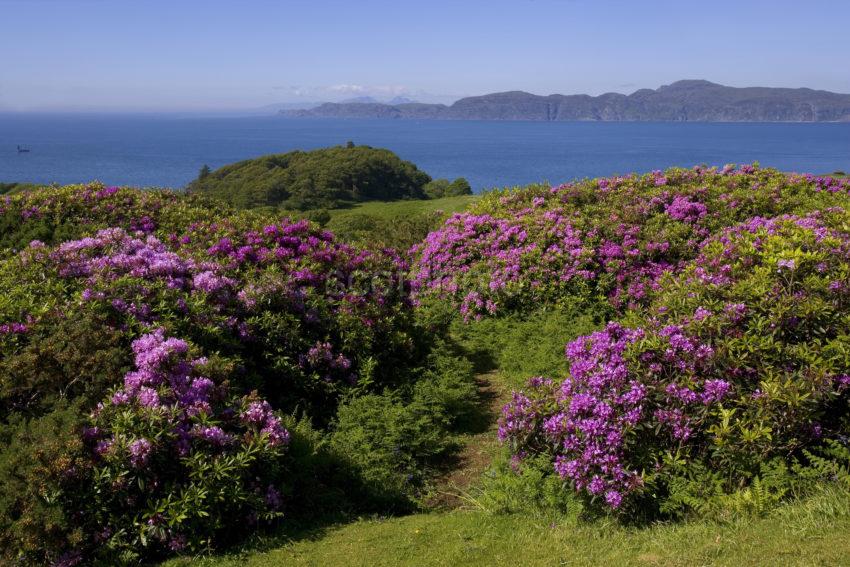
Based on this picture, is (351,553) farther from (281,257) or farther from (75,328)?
(281,257)

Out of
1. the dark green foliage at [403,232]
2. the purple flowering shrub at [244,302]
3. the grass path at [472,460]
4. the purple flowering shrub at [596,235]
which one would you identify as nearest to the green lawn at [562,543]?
the grass path at [472,460]

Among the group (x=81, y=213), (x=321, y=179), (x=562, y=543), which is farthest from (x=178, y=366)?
(x=321, y=179)

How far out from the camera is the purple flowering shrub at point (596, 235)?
1216 centimetres

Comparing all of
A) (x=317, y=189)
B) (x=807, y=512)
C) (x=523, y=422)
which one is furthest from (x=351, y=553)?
(x=317, y=189)

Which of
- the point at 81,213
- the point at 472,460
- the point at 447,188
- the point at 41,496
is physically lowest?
the point at 472,460

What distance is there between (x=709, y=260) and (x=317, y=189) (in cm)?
8185

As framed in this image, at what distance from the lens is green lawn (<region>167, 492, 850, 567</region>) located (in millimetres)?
4547

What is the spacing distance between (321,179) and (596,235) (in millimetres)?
80778

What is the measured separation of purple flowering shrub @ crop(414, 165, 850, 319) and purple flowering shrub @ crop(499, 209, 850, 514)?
441 centimetres

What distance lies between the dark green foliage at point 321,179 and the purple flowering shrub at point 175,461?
73.9m

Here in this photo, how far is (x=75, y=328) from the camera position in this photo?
21.6 feet

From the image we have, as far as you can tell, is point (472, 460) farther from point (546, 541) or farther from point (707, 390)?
point (707, 390)

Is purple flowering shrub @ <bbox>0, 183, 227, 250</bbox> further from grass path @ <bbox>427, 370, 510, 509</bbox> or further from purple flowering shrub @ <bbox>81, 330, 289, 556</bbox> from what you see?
grass path @ <bbox>427, 370, 510, 509</bbox>

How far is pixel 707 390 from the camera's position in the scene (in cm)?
599
